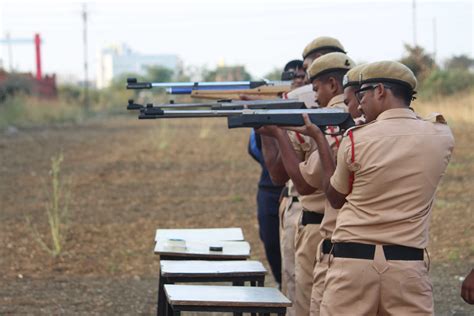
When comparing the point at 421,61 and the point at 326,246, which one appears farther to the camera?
the point at 421,61

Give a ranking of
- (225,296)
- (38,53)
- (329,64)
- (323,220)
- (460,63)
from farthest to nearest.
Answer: (38,53)
(460,63)
(329,64)
(323,220)
(225,296)

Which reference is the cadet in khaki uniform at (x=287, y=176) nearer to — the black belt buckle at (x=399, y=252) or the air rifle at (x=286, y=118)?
the air rifle at (x=286, y=118)

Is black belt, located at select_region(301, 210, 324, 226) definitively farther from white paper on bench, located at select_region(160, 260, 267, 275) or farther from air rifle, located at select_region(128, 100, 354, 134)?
air rifle, located at select_region(128, 100, 354, 134)

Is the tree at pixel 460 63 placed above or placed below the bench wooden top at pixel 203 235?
above

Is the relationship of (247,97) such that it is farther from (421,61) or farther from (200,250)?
(421,61)

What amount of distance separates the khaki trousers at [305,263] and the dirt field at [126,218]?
217 cm

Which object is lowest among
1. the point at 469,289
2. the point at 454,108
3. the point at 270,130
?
the point at 454,108

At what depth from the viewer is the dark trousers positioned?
25.3ft

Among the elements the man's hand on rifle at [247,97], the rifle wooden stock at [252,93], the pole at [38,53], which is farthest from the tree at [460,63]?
the man's hand on rifle at [247,97]

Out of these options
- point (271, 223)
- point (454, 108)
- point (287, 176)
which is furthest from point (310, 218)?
point (454, 108)

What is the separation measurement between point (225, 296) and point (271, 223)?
9.49 feet

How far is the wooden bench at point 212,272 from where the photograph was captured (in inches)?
216

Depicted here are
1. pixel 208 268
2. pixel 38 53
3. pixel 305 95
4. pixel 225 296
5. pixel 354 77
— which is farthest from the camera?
pixel 38 53

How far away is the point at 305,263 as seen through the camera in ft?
17.9
